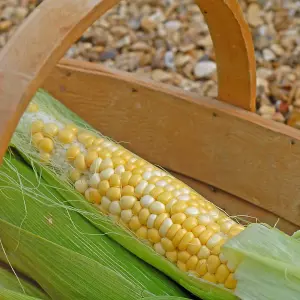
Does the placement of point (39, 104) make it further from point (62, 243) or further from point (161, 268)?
point (161, 268)

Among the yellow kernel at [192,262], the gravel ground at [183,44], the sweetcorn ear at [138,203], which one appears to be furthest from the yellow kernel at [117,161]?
the gravel ground at [183,44]

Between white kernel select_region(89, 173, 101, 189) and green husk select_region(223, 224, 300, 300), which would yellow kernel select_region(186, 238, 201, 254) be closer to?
green husk select_region(223, 224, 300, 300)

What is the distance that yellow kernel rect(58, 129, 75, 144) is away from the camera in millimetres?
A: 1095

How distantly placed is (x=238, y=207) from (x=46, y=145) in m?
0.41

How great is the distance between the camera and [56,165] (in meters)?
1.09

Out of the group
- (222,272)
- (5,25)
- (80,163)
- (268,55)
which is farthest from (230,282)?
(5,25)

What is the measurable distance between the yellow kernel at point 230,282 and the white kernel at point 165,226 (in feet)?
0.41

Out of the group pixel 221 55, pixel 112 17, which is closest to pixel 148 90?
pixel 221 55

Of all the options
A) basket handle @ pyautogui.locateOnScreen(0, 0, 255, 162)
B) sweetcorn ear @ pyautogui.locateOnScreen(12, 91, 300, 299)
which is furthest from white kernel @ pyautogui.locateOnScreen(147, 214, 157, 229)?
basket handle @ pyautogui.locateOnScreen(0, 0, 255, 162)

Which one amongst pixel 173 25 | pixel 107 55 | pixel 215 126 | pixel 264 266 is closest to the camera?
pixel 264 266

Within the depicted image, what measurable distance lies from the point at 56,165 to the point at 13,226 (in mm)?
134

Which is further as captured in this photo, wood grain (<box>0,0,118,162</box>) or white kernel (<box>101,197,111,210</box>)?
white kernel (<box>101,197,111,210</box>)

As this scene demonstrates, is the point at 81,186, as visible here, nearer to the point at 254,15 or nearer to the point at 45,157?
the point at 45,157

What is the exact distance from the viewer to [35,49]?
72cm
